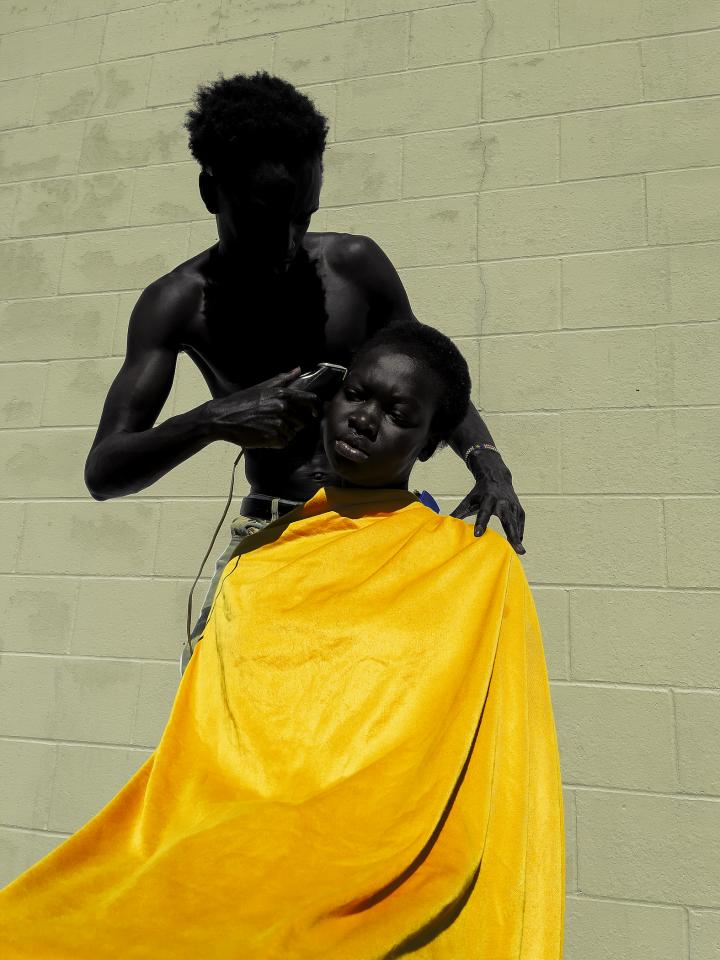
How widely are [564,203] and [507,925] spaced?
200 cm

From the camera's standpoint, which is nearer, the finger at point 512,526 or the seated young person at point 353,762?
the seated young person at point 353,762

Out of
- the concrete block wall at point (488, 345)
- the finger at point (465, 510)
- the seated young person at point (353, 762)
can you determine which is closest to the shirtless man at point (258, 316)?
the finger at point (465, 510)

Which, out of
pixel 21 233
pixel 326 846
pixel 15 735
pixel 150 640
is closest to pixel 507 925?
pixel 326 846

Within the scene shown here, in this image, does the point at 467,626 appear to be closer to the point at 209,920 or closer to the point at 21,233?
the point at 209,920

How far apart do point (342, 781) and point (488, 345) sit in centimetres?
161

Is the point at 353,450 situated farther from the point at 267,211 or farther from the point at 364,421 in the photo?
the point at 267,211

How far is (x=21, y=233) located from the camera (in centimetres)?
294

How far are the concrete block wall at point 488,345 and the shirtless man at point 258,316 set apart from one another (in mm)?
842

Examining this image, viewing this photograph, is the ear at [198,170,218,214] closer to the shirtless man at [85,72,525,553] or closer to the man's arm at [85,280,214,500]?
the shirtless man at [85,72,525,553]

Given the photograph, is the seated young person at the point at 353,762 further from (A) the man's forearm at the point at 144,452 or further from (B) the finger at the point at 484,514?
(A) the man's forearm at the point at 144,452

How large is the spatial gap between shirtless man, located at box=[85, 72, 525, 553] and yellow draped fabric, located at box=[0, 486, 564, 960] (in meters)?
0.15

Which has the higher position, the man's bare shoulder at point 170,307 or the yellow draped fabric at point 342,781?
the man's bare shoulder at point 170,307

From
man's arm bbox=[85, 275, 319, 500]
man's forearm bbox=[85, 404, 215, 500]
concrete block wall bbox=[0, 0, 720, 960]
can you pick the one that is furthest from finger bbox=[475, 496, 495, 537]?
concrete block wall bbox=[0, 0, 720, 960]

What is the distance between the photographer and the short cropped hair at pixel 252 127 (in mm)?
1322
